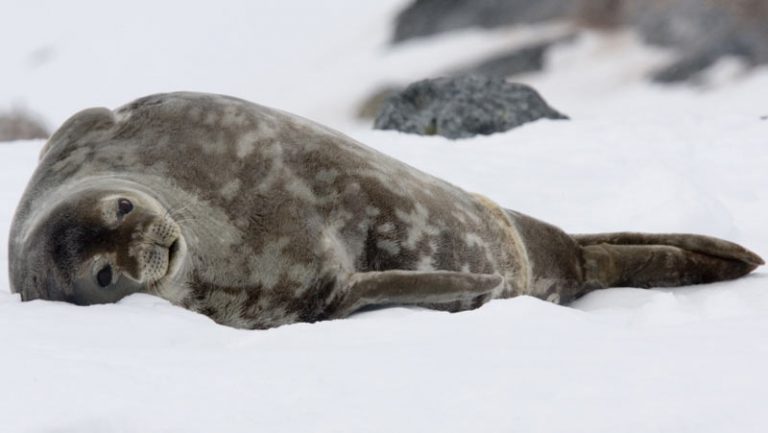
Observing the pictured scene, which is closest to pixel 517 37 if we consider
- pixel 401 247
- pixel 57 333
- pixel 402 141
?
pixel 402 141

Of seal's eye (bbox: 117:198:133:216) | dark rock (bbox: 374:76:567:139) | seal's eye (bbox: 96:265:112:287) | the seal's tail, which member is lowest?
seal's eye (bbox: 96:265:112:287)

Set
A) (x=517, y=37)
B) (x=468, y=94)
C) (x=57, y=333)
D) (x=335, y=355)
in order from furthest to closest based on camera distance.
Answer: (x=517, y=37), (x=468, y=94), (x=57, y=333), (x=335, y=355)

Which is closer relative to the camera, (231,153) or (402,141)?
(231,153)

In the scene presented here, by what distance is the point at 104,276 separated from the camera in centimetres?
226

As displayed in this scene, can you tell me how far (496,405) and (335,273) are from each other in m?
1.10

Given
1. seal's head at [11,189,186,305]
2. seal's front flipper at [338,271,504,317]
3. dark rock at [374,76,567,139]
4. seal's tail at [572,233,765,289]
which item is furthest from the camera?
dark rock at [374,76,567,139]

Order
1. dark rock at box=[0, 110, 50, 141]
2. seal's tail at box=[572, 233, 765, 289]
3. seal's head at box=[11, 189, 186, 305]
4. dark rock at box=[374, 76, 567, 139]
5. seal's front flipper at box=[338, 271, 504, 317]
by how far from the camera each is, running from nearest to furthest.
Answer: seal's head at box=[11, 189, 186, 305] < seal's front flipper at box=[338, 271, 504, 317] < seal's tail at box=[572, 233, 765, 289] < dark rock at box=[374, 76, 567, 139] < dark rock at box=[0, 110, 50, 141]

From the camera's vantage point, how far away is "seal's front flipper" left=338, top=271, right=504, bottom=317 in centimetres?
257

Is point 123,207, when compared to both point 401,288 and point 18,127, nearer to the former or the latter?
point 401,288

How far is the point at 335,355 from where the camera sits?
180cm

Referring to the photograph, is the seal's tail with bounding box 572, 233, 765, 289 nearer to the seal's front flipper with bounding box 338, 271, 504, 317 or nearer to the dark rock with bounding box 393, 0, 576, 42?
the seal's front flipper with bounding box 338, 271, 504, 317

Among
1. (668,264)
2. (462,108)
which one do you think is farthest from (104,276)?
(462,108)

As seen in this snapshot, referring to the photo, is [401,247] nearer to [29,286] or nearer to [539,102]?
[29,286]

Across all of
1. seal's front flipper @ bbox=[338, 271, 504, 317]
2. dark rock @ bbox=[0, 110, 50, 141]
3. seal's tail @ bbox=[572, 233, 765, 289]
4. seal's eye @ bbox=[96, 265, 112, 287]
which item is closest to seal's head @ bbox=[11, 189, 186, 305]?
seal's eye @ bbox=[96, 265, 112, 287]
